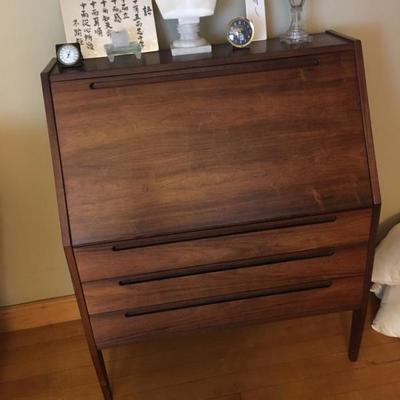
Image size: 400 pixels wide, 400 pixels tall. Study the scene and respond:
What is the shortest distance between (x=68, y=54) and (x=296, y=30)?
0.67 meters

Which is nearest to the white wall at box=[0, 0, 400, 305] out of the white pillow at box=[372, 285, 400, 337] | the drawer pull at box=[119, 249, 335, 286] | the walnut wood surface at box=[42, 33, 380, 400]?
the walnut wood surface at box=[42, 33, 380, 400]

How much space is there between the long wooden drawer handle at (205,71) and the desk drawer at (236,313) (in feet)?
2.04

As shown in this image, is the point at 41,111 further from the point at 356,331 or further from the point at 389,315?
the point at 389,315

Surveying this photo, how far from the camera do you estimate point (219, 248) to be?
1286mm

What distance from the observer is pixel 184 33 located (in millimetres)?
1373

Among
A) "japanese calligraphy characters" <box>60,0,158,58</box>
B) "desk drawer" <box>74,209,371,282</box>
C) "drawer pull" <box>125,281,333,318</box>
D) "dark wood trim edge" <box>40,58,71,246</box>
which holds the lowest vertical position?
"drawer pull" <box>125,281,333,318</box>

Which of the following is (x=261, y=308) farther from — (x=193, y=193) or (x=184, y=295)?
(x=193, y=193)

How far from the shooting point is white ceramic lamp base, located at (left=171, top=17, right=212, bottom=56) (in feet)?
4.41

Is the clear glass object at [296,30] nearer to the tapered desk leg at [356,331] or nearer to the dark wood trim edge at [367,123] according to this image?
the dark wood trim edge at [367,123]

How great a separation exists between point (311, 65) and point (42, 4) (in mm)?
816

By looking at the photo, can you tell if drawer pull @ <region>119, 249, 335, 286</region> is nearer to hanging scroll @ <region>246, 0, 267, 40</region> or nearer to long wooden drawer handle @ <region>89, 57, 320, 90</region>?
long wooden drawer handle @ <region>89, 57, 320, 90</region>

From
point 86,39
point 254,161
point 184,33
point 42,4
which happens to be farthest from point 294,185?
point 42,4

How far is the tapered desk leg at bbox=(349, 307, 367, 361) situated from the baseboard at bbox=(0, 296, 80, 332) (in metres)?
1.05

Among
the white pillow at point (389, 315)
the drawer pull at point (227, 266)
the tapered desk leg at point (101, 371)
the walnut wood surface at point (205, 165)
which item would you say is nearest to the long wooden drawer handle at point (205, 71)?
the walnut wood surface at point (205, 165)
